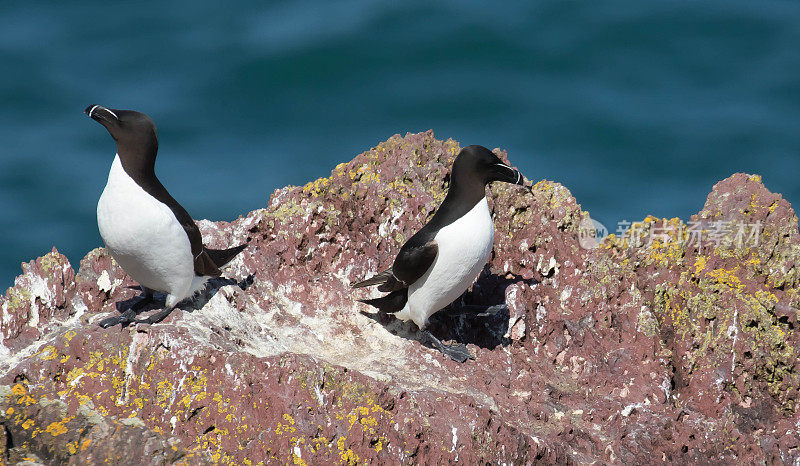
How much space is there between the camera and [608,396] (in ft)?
22.6

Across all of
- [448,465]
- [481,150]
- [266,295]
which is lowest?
[448,465]

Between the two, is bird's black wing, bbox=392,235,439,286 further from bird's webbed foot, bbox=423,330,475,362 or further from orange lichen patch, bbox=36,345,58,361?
orange lichen patch, bbox=36,345,58,361

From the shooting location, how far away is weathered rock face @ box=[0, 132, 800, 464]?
5.80m

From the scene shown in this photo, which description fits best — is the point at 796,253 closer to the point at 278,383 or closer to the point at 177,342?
the point at 278,383

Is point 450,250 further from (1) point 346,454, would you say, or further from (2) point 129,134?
(2) point 129,134

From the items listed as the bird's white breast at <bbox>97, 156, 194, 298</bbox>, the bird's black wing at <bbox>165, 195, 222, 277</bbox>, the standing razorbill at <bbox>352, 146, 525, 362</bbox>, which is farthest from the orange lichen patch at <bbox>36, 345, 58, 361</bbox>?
the standing razorbill at <bbox>352, 146, 525, 362</bbox>

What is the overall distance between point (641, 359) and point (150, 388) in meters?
3.48

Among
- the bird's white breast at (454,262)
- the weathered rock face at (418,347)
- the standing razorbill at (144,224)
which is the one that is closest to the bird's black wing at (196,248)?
the standing razorbill at (144,224)

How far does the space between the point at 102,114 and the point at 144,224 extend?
859mm

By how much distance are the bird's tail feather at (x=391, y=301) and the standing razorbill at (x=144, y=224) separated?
1239mm

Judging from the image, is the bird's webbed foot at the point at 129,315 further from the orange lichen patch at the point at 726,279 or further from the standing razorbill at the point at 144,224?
the orange lichen patch at the point at 726,279

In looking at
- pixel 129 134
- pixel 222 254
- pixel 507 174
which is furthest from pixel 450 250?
pixel 129 134

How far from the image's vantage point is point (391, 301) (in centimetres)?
750

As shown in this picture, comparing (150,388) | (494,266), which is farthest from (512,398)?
(150,388)
